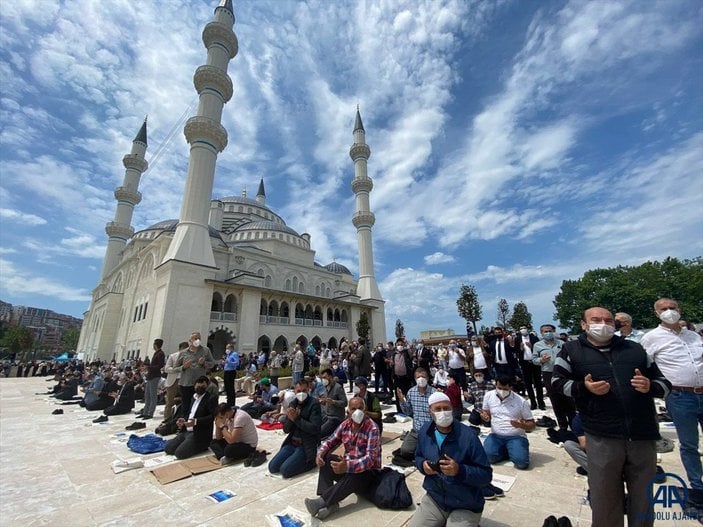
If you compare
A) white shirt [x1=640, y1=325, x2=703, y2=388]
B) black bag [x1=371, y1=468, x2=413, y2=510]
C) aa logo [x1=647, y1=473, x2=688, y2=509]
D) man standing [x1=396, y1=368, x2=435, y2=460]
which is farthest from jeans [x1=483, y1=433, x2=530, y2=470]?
white shirt [x1=640, y1=325, x2=703, y2=388]

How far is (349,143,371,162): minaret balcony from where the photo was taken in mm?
34844

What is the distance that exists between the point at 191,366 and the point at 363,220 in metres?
28.7

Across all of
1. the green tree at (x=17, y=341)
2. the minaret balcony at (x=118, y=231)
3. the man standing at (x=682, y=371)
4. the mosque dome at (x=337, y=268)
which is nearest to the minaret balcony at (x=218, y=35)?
the minaret balcony at (x=118, y=231)

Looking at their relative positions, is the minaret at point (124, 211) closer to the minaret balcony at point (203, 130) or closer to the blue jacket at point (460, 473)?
the minaret balcony at point (203, 130)

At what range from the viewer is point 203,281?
2047 centimetres

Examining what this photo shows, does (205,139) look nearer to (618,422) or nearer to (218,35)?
(218,35)

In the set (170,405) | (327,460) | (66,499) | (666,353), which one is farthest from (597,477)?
(170,405)

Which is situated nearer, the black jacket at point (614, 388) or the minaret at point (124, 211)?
the black jacket at point (614, 388)

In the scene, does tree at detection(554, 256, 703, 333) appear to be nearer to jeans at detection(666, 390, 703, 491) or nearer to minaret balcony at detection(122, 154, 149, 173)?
jeans at detection(666, 390, 703, 491)

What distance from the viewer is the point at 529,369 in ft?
23.7

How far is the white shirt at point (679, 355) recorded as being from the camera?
300 centimetres

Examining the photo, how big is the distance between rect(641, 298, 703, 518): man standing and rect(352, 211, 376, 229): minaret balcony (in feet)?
102

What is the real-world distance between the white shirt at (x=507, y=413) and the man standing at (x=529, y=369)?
292cm

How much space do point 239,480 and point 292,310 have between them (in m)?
23.9
